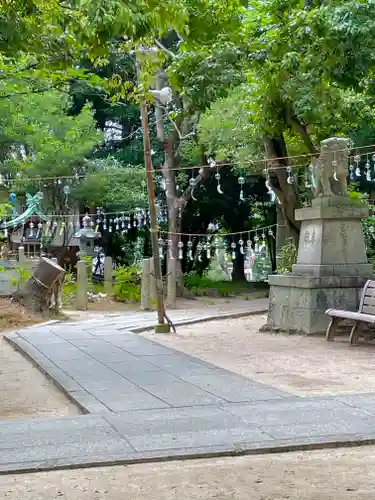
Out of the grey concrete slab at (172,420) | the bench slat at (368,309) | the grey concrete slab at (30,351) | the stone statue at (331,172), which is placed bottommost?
the grey concrete slab at (30,351)

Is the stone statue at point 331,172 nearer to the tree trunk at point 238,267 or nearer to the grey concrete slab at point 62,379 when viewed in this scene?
the grey concrete slab at point 62,379

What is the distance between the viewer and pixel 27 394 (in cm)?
770

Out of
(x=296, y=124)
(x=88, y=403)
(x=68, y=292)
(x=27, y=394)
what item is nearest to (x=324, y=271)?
(x=296, y=124)

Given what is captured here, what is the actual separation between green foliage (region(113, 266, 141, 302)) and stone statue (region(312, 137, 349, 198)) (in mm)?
9776

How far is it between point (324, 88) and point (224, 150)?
8476mm

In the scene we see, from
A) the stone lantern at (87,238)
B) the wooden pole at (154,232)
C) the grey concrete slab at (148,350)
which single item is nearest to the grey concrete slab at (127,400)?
the grey concrete slab at (148,350)

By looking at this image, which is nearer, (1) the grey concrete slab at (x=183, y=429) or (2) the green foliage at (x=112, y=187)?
(1) the grey concrete slab at (x=183, y=429)

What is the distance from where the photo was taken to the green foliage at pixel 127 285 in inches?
846

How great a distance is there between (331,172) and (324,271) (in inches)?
72.2

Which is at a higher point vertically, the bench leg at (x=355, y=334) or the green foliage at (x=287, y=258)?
the green foliage at (x=287, y=258)

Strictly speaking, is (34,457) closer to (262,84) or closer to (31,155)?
(262,84)

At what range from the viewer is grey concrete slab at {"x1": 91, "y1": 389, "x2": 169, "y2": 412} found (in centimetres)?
648

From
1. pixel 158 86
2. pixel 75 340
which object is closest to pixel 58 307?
pixel 75 340

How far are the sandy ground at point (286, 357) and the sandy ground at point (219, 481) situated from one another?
251 centimetres
